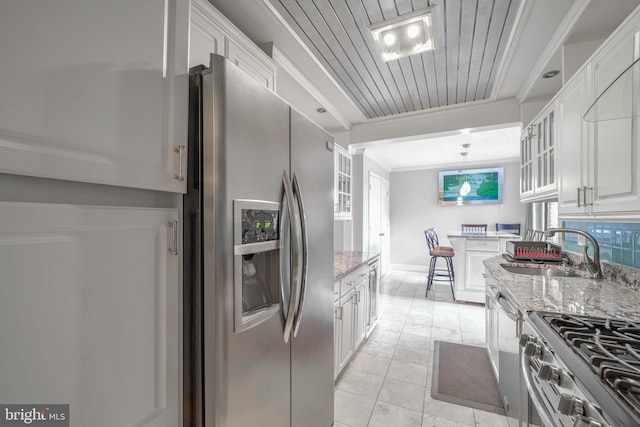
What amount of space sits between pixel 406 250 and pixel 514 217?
2382 millimetres

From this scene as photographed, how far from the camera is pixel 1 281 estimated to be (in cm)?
48

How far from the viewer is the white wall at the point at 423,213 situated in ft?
19.4

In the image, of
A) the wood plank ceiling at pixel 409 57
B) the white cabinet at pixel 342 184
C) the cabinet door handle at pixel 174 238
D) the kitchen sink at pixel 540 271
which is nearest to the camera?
the cabinet door handle at pixel 174 238

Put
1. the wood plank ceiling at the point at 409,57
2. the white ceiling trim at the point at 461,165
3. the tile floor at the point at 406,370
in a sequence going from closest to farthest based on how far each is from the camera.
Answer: the wood plank ceiling at the point at 409,57 → the tile floor at the point at 406,370 → the white ceiling trim at the point at 461,165

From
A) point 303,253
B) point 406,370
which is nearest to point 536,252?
point 406,370

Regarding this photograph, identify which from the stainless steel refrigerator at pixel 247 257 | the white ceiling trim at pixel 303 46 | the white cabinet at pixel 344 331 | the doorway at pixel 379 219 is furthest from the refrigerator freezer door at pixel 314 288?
the doorway at pixel 379 219

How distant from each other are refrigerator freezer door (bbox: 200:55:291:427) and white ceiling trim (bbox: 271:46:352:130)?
4.19ft

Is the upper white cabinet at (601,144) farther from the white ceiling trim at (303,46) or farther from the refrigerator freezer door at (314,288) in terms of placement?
the white ceiling trim at (303,46)

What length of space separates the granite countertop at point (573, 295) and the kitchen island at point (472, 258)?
2380 mm

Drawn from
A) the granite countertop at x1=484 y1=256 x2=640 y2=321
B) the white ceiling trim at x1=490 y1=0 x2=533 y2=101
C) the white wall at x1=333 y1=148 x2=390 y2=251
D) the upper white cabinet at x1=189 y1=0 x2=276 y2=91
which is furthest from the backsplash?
the white wall at x1=333 y1=148 x2=390 y2=251

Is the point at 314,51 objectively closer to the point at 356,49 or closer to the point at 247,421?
the point at 356,49

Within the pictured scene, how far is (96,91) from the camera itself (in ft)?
2.01

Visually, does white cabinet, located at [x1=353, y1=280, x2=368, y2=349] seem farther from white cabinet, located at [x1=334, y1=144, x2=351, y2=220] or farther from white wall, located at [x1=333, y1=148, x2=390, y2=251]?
white wall, located at [x1=333, y1=148, x2=390, y2=251]

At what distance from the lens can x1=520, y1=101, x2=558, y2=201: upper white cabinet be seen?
6.72 ft
